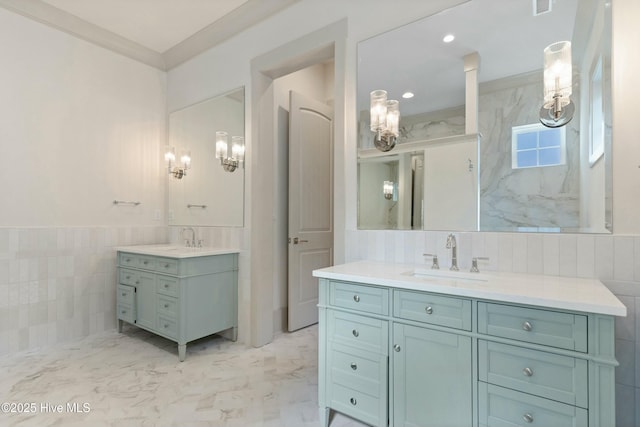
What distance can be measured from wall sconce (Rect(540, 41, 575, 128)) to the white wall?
3548 mm

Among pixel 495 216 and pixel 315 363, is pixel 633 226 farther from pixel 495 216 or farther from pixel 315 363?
pixel 315 363

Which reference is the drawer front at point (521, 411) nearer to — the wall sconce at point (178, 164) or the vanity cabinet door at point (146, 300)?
the vanity cabinet door at point (146, 300)

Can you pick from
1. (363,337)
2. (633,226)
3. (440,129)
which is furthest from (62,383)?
(633,226)

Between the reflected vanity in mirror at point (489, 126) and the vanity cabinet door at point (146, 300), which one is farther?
the vanity cabinet door at point (146, 300)

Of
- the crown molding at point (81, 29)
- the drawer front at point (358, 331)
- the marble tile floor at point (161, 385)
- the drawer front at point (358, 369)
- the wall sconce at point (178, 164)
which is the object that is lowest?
the marble tile floor at point (161, 385)

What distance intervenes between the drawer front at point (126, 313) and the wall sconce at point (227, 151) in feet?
5.08

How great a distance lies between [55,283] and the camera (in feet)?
9.32

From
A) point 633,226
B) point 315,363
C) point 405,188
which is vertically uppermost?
point 405,188

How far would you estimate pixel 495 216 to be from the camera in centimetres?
171

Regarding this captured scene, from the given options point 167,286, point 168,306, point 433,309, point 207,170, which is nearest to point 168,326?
point 168,306

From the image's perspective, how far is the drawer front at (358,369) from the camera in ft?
5.11

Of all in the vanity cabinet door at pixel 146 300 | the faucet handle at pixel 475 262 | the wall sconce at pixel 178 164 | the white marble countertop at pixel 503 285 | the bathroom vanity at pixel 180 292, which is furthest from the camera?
the wall sconce at pixel 178 164

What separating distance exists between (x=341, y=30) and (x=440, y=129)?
102 centimetres

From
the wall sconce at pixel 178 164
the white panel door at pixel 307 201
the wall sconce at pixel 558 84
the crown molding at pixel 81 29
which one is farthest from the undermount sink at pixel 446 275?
the crown molding at pixel 81 29
